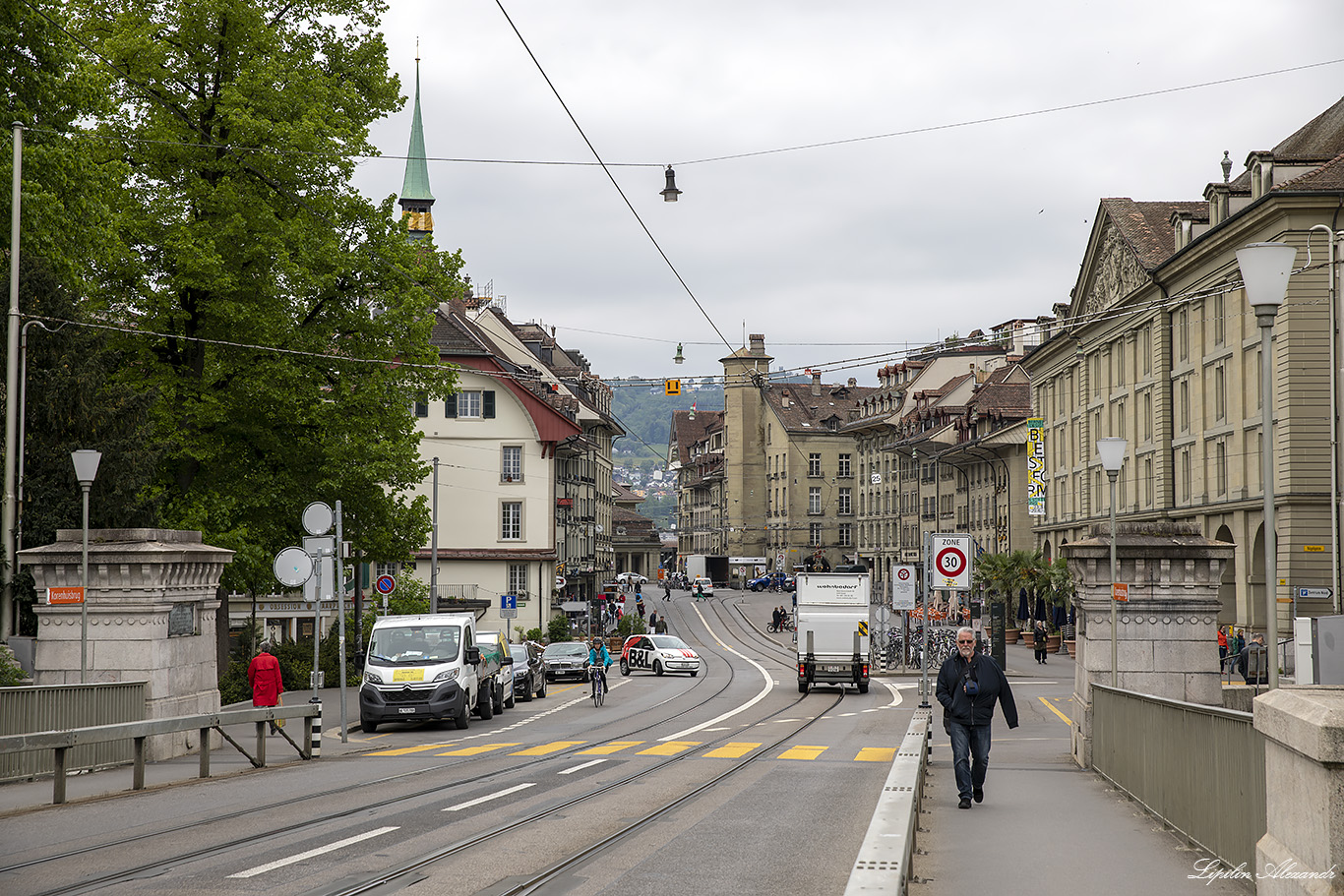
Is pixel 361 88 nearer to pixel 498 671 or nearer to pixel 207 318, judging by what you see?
pixel 207 318

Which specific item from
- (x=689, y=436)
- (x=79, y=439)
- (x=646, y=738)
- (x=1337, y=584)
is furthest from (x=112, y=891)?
(x=689, y=436)

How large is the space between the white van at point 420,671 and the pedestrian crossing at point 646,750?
10.5 ft

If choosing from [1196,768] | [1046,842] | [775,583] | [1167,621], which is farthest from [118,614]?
[775,583]

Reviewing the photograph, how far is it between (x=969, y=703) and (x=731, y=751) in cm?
820

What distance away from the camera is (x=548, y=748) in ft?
71.3

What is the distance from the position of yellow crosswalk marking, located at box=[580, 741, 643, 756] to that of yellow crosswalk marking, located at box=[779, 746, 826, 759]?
8.08 ft

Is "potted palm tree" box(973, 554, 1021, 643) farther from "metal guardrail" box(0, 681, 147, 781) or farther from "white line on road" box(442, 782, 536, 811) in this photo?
"white line on road" box(442, 782, 536, 811)

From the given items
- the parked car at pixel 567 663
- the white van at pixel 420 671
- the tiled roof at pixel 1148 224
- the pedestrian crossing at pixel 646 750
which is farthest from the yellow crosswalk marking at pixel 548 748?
the tiled roof at pixel 1148 224

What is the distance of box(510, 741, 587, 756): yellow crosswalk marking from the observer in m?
20.7

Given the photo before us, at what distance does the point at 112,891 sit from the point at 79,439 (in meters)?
20.9

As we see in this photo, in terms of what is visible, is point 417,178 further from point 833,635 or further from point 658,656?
point 833,635

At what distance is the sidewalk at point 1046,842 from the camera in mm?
9328

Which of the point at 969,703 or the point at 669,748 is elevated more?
the point at 969,703

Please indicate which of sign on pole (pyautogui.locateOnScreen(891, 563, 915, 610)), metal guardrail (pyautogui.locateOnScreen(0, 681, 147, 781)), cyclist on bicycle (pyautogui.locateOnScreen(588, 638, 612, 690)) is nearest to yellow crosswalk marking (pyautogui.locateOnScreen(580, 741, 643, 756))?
metal guardrail (pyautogui.locateOnScreen(0, 681, 147, 781))
